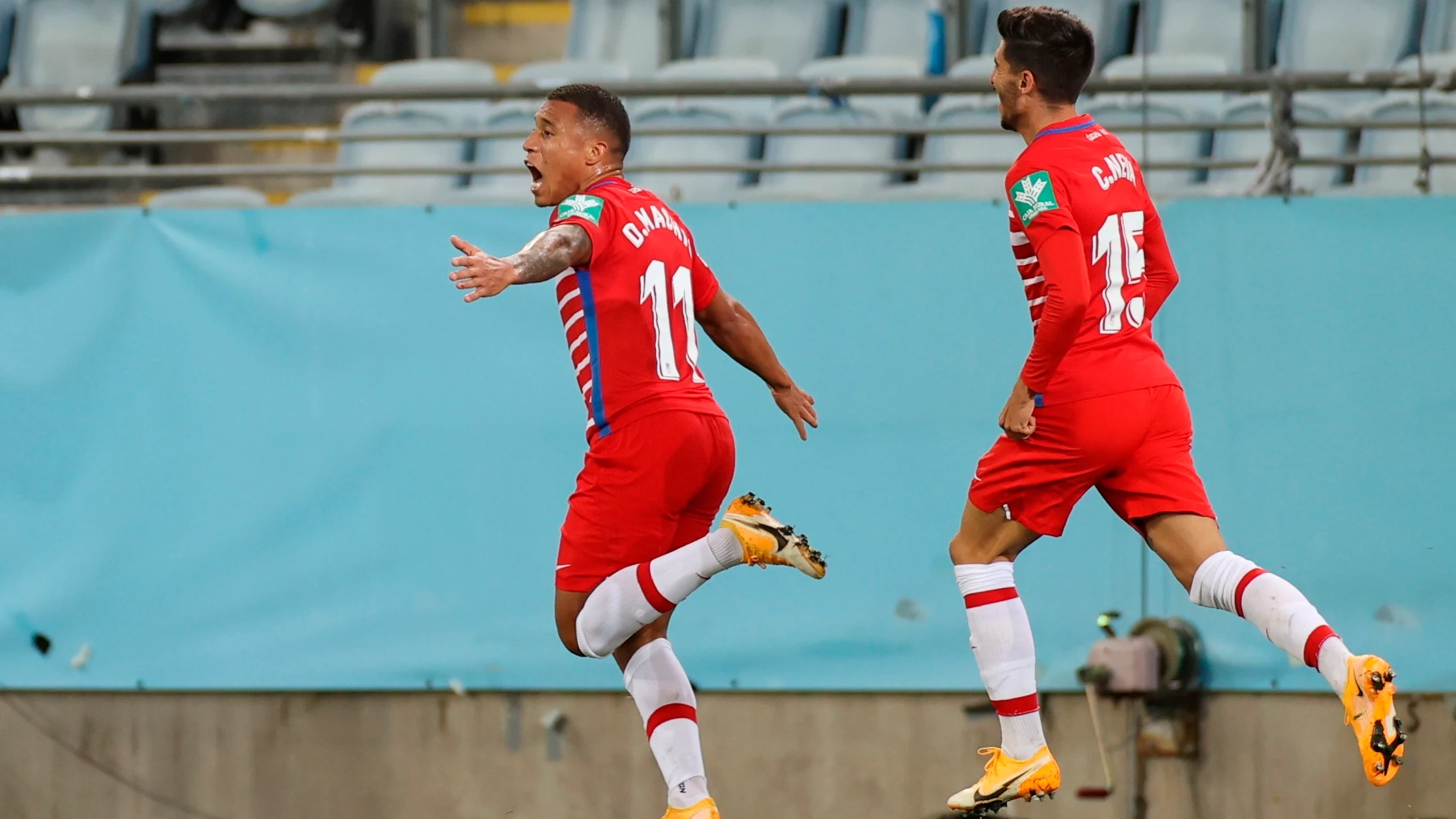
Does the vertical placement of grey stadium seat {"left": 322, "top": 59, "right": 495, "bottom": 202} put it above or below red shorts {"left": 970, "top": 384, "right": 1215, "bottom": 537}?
above

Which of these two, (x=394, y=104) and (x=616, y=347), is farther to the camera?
(x=394, y=104)

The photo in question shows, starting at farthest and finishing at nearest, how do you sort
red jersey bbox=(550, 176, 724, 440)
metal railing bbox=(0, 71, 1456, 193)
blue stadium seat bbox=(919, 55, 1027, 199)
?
blue stadium seat bbox=(919, 55, 1027, 199) → metal railing bbox=(0, 71, 1456, 193) → red jersey bbox=(550, 176, 724, 440)

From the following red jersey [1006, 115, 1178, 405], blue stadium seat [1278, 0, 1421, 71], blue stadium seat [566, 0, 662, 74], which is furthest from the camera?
blue stadium seat [566, 0, 662, 74]

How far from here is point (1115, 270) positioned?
4.40m

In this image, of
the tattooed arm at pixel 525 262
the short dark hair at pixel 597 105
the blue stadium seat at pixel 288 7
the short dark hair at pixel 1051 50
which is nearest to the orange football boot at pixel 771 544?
the tattooed arm at pixel 525 262

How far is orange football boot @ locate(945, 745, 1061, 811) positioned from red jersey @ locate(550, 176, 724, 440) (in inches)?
48.2

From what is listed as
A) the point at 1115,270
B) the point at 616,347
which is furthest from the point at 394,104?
the point at 1115,270

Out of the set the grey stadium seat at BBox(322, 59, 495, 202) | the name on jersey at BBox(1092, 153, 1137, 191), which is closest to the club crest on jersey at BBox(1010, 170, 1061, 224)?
the name on jersey at BBox(1092, 153, 1137, 191)

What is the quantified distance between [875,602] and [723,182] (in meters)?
2.50

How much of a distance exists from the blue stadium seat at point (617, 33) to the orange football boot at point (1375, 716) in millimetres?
6435

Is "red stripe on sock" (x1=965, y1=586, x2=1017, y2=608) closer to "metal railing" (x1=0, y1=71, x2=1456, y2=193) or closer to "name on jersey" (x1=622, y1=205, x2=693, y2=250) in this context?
"name on jersey" (x1=622, y1=205, x2=693, y2=250)

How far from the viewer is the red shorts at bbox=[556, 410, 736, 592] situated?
4617 millimetres

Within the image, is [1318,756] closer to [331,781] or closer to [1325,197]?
[1325,197]

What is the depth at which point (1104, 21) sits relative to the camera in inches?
353
